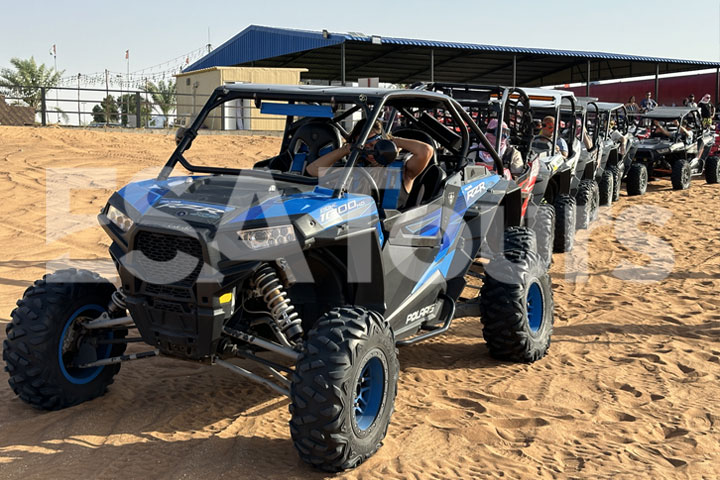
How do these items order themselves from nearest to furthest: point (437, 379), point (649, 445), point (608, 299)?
1. point (649, 445)
2. point (437, 379)
3. point (608, 299)

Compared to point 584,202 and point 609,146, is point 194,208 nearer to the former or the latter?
point 584,202

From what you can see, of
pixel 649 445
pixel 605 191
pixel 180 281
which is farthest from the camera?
pixel 605 191

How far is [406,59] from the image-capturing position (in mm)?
27297

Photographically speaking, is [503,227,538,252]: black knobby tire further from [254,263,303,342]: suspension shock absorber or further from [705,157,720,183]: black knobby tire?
[705,157,720,183]: black knobby tire

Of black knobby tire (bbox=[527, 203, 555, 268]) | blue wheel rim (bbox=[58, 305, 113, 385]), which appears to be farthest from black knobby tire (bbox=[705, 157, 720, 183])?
blue wheel rim (bbox=[58, 305, 113, 385])

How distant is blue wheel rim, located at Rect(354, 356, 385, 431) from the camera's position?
A: 12.6ft

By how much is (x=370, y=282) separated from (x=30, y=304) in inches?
75.6

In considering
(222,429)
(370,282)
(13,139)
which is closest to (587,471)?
(370,282)

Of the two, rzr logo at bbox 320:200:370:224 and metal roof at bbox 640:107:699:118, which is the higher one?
metal roof at bbox 640:107:699:118

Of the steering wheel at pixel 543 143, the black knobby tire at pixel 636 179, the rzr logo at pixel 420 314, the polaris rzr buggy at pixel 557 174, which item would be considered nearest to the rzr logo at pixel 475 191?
the rzr logo at pixel 420 314

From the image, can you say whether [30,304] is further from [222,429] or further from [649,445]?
[649,445]

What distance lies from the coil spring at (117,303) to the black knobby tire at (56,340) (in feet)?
0.68

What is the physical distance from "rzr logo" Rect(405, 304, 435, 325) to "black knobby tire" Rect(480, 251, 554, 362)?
1.81 feet

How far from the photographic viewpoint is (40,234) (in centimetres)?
1007
